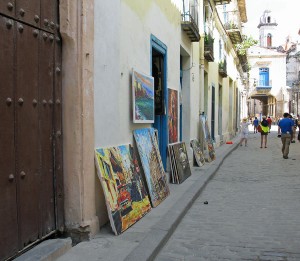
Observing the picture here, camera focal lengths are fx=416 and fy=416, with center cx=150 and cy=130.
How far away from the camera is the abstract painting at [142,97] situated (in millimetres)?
6359

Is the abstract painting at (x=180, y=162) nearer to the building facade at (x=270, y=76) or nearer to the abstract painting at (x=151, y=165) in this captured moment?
the abstract painting at (x=151, y=165)

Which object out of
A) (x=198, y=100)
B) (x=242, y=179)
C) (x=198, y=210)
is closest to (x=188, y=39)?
(x=198, y=100)

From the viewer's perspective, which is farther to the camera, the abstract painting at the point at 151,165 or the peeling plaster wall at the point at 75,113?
the abstract painting at the point at 151,165

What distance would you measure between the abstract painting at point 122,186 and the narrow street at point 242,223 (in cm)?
58

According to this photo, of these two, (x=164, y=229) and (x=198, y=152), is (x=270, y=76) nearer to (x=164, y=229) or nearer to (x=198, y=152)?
(x=198, y=152)

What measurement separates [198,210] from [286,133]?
9610 millimetres

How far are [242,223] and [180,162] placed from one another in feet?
11.6

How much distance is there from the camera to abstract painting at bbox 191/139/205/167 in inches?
468

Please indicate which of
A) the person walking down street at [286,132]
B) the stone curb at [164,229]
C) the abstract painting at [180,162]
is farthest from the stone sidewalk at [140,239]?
the person walking down street at [286,132]

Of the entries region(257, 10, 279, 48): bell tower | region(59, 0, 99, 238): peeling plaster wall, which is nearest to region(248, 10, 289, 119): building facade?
region(257, 10, 279, 48): bell tower

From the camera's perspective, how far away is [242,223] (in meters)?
6.00

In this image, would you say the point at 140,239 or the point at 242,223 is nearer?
the point at 140,239

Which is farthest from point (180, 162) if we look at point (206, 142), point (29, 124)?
point (29, 124)

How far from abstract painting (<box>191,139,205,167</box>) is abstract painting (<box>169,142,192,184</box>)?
72.0 inches
